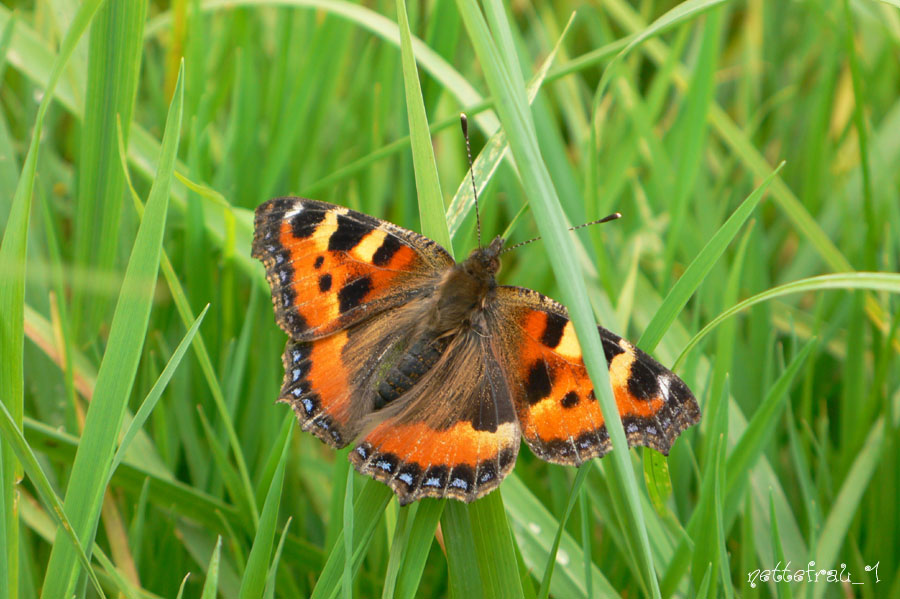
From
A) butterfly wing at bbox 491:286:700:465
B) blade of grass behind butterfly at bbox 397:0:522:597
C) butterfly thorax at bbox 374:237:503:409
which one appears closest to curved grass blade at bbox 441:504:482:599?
blade of grass behind butterfly at bbox 397:0:522:597

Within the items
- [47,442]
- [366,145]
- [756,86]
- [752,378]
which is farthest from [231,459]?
[756,86]

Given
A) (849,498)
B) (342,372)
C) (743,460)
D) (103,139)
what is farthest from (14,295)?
(849,498)

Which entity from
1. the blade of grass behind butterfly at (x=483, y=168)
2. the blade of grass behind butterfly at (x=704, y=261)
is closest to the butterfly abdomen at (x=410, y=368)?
the blade of grass behind butterfly at (x=483, y=168)

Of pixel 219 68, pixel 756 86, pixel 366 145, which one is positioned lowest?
pixel 366 145

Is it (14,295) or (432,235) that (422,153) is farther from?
(14,295)

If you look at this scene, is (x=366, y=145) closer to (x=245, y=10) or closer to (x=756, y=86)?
(x=245, y=10)

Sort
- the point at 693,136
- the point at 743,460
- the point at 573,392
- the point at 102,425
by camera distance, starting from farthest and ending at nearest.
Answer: the point at 693,136
the point at 743,460
the point at 573,392
the point at 102,425

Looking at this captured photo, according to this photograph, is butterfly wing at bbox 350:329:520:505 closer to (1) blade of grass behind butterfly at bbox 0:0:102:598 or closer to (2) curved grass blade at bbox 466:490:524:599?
(2) curved grass blade at bbox 466:490:524:599
